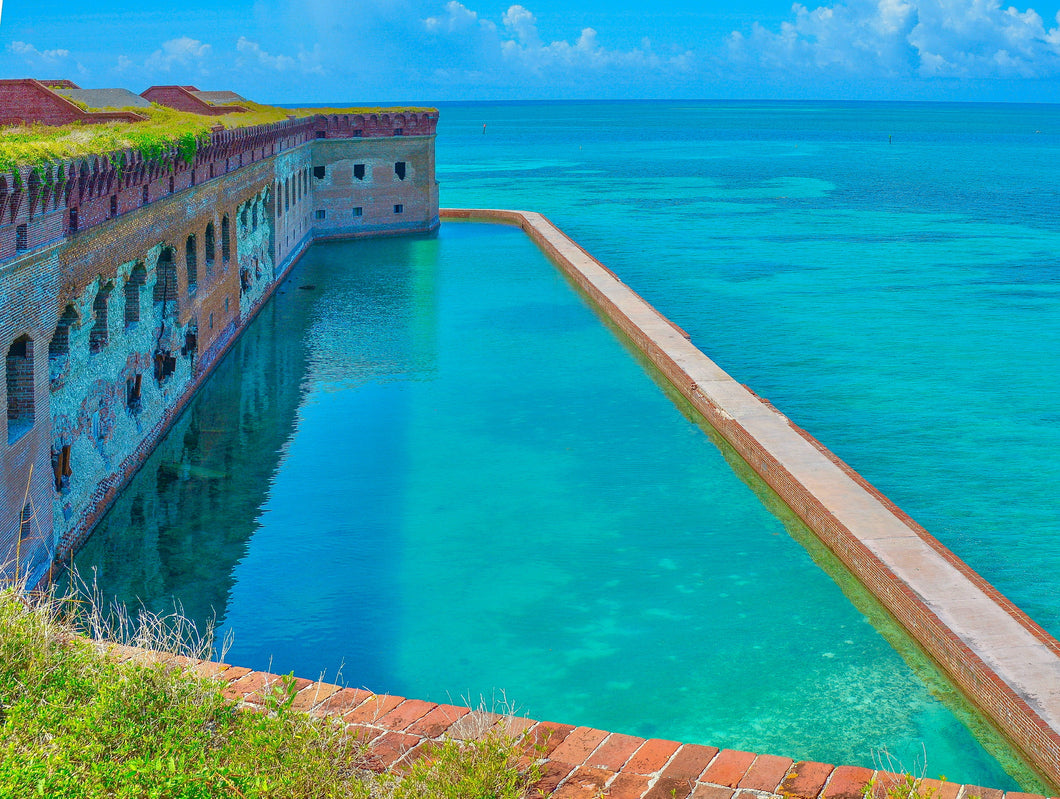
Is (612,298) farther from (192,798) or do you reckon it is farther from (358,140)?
(192,798)

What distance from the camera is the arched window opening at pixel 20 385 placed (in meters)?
9.48

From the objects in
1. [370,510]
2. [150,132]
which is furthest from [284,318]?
[370,510]

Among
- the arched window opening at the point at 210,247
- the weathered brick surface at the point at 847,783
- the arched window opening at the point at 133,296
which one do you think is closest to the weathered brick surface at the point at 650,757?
the weathered brick surface at the point at 847,783

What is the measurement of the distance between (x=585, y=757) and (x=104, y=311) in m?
8.59

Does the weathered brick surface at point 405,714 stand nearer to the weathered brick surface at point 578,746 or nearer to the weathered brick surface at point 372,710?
the weathered brick surface at point 372,710

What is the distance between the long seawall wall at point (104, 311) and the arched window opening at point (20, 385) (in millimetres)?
13

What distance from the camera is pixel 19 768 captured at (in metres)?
5.05

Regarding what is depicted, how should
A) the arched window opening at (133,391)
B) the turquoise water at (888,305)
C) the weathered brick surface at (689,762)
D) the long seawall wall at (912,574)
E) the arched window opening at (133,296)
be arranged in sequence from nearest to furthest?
the weathered brick surface at (689,762) < the long seawall wall at (912,574) < the arched window opening at (133,391) < the turquoise water at (888,305) < the arched window opening at (133,296)

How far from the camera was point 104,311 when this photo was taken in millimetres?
12172

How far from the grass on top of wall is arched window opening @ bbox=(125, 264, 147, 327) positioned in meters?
7.76

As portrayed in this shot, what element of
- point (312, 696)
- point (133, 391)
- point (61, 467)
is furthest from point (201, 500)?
point (312, 696)

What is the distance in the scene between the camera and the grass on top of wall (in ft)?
17.0

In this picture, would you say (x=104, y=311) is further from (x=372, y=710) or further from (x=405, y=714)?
(x=405, y=714)

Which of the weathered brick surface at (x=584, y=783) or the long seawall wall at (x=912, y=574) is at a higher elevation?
the weathered brick surface at (x=584, y=783)
